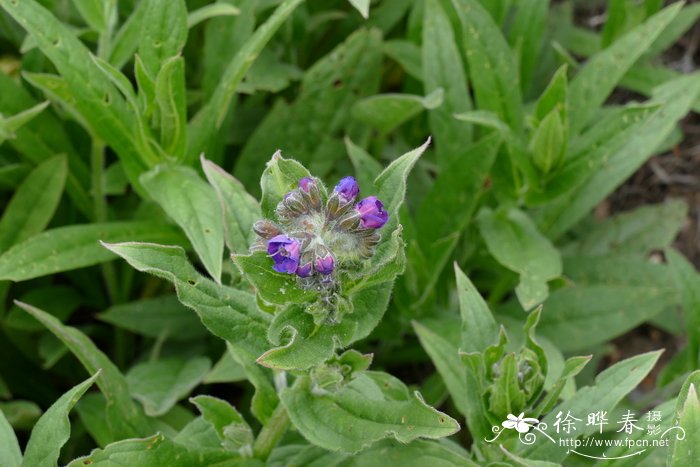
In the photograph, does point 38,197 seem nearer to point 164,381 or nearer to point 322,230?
point 164,381

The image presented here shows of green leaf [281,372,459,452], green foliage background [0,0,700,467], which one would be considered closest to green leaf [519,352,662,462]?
green foliage background [0,0,700,467]

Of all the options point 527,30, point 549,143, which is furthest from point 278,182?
point 527,30

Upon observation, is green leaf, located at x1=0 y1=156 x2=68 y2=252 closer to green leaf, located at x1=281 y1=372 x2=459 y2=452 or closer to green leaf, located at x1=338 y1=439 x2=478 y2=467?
green leaf, located at x1=281 y1=372 x2=459 y2=452

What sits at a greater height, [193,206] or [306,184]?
[306,184]

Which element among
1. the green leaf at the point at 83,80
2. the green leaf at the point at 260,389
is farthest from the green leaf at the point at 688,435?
the green leaf at the point at 83,80

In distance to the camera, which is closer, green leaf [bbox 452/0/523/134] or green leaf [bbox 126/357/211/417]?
green leaf [bbox 126/357/211/417]

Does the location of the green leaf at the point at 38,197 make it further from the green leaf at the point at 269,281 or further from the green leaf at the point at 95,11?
the green leaf at the point at 269,281

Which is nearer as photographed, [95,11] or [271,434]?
[271,434]
